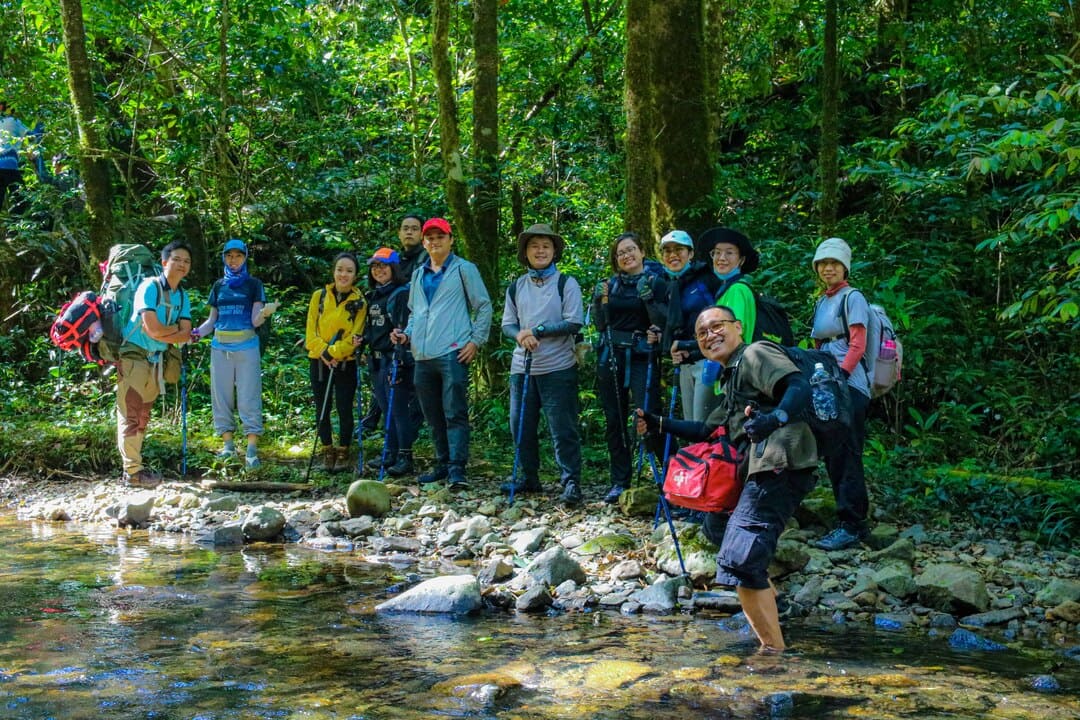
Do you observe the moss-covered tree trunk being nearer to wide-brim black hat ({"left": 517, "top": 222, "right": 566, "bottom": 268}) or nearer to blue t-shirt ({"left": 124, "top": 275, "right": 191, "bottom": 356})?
wide-brim black hat ({"left": 517, "top": 222, "right": 566, "bottom": 268})

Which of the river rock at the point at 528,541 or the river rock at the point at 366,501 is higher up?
the river rock at the point at 366,501

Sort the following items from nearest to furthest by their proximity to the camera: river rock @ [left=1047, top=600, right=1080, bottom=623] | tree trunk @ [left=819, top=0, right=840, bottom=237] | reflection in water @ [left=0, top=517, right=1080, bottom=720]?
1. reflection in water @ [left=0, top=517, right=1080, bottom=720]
2. river rock @ [left=1047, top=600, right=1080, bottom=623]
3. tree trunk @ [left=819, top=0, right=840, bottom=237]

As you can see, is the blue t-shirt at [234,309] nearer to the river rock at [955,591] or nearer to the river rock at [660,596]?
the river rock at [660,596]

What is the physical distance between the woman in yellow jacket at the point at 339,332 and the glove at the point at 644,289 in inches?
129

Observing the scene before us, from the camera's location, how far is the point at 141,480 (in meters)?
9.59

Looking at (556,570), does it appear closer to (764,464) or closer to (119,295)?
(764,464)

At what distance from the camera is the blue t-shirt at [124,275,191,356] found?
29.9 feet

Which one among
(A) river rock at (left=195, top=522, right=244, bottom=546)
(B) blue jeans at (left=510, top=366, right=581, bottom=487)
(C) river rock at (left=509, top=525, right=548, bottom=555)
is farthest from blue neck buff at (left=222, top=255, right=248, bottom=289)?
(C) river rock at (left=509, top=525, right=548, bottom=555)

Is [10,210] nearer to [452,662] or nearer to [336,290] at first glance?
[336,290]

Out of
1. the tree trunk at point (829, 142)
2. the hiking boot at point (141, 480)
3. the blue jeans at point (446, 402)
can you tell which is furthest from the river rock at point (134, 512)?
the tree trunk at point (829, 142)

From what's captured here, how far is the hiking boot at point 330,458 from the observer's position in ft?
32.7

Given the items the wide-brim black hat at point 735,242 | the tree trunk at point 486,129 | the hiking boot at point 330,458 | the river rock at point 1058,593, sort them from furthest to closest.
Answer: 1. the tree trunk at point 486,129
2. the hiking boot at point 330,458
3. the wide-brim black hat at point 735,242
4. the river rock at point 1058,593

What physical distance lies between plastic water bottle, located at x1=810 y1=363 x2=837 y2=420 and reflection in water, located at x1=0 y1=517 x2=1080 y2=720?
47.2 inches

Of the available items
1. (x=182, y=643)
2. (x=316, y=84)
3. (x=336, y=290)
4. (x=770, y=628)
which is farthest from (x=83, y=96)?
(x=770, y=628)
